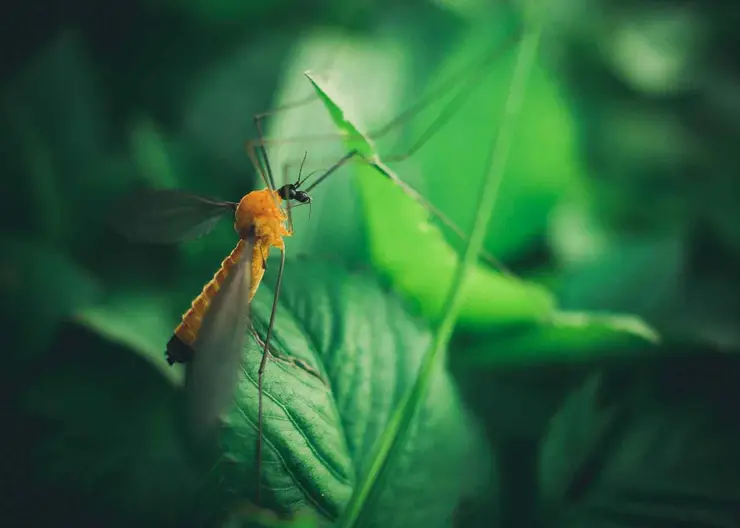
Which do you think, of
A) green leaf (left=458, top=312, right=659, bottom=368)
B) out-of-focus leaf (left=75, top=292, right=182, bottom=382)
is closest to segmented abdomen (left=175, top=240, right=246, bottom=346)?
out-of-focus leaf (left=75, top=292, right=182, bottom=382)

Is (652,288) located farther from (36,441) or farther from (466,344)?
(36,441)

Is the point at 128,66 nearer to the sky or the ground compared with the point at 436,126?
nearer to the sky

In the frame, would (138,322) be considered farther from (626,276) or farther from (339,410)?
(626,276)

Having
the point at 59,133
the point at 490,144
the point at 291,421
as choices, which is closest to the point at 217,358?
the point at 291,421

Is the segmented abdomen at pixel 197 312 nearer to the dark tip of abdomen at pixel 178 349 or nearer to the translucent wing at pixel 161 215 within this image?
the dark tip of abdomen at pixel 178 349

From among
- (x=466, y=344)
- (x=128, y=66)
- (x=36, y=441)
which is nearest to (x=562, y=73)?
(x=466, y=344)

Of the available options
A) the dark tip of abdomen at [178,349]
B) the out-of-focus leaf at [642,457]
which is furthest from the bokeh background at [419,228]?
the dark tip of abdomen at [178,349]
